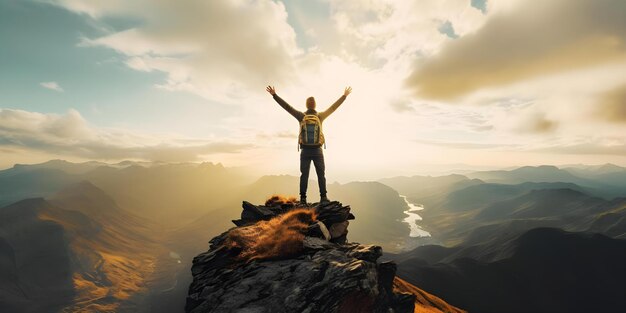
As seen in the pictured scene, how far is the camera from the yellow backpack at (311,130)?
15.5 meters

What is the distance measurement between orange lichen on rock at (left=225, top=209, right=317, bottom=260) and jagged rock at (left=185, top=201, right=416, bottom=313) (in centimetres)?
6

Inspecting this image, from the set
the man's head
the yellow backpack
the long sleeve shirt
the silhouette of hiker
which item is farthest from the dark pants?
the man's head

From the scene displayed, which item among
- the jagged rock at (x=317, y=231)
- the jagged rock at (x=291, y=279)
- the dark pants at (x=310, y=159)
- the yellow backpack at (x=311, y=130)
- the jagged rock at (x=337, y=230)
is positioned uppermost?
the yellow backpack at (x=311, y=130)

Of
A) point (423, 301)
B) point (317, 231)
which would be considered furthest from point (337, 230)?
point (423, 301)

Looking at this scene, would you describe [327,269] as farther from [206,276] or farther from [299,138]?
[299,138]

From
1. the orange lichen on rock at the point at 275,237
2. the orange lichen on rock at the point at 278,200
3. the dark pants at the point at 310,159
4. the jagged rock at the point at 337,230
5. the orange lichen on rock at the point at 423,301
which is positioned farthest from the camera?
the orange lichen on rock at the point at 423,301

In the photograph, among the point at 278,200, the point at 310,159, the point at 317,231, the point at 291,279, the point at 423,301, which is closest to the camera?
the point at 291,279

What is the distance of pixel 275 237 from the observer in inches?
540

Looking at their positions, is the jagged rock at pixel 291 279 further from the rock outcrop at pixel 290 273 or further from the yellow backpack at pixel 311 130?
the yellow backpack at pixel 311 130

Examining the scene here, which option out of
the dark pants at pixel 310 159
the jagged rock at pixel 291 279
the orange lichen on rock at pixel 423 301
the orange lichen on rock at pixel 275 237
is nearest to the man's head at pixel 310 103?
the dark pants at pixel 310 159

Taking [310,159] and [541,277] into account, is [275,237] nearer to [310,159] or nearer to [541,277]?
[310,159]

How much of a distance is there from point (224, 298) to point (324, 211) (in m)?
7.38

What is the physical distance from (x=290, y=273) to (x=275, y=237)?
2.28 meters

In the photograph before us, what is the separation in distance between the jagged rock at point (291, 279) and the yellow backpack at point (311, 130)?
3.87 metres
